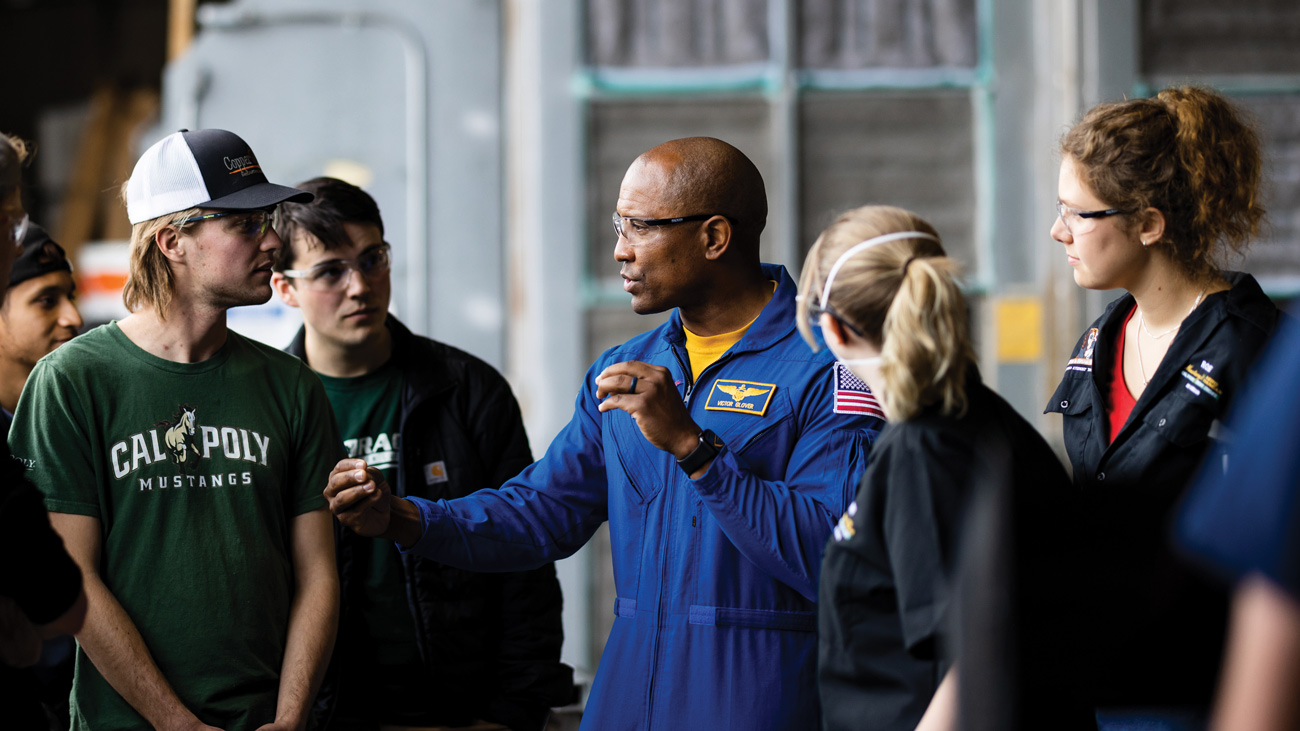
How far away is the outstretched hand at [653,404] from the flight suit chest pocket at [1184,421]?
33.3 inches

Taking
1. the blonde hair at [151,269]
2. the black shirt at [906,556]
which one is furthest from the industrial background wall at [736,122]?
the black shirt at [906,556]

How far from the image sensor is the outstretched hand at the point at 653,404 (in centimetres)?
190

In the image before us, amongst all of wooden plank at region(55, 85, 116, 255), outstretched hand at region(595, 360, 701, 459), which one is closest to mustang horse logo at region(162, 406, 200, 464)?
outstretched hand at region(595, 360, 701, 459)

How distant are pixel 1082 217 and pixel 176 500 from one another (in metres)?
1.78

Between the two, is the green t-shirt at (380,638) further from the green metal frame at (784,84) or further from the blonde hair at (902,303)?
the green metal frame at (784,84)

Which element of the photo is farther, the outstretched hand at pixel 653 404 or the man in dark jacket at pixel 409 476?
the man in dark jacket at pixel 409 476

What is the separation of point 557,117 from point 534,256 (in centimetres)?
54

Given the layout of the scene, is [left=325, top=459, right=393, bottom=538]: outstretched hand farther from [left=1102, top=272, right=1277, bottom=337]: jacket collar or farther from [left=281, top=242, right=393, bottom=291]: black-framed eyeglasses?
[left=1102, top=272, right=1277, bottom=337]: jacket collar

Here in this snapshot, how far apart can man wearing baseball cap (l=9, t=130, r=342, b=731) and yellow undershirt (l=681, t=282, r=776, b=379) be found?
0.75 m

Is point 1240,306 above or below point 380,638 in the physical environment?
above

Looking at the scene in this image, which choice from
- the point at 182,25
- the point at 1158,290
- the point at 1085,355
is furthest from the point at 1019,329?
the point at 182,25

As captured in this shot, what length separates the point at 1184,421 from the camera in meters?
1.96

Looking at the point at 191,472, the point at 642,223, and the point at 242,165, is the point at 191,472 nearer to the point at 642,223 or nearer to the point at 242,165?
the point at 242,165

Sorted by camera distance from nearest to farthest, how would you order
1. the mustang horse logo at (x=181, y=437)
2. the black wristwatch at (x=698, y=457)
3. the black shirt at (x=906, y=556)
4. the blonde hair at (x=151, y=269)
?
the black shirt at (x=906, y=556) < the black wristwatch at (x=698, y=457) < the mustang horse logo at (x=181, y=437) < the blonde hair at (x=151, y=269)
